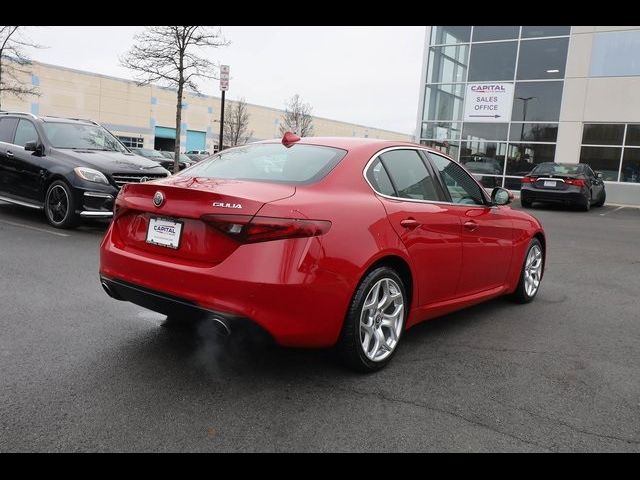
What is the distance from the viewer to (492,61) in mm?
25000

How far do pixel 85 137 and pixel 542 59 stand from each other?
20.3 meters

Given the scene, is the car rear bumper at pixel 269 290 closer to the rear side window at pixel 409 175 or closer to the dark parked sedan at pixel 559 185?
the rear side window at pixel 409 175

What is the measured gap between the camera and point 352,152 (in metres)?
3.90

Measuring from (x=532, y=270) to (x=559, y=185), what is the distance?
42.0 ft

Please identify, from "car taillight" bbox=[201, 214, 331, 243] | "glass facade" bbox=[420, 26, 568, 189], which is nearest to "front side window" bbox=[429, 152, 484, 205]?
"car taillight" bbox=[201, 214, 331, 243]

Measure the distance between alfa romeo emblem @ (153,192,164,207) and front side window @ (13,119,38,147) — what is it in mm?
7088

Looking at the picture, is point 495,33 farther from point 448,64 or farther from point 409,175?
point 409,175

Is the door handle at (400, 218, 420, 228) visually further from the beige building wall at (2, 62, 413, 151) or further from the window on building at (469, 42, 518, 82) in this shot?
the beige building wall at (2, 62, 413, 151)

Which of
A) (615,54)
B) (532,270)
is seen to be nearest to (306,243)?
(532,270)

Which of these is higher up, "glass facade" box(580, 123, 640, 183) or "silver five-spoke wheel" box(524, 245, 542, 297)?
"glass facade" box(580, 123, 640, 183)

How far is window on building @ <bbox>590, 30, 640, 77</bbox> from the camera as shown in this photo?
2242cm

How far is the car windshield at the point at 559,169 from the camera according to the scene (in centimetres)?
1790
